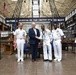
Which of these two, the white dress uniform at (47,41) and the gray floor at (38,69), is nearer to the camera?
the gray floor at (38,69)

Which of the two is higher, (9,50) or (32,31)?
(32,31)

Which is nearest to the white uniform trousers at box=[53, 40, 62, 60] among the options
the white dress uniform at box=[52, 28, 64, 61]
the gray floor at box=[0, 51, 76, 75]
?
the white dress uniform at box=[52, 28, 64, 61]

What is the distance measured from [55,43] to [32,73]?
4018 mm

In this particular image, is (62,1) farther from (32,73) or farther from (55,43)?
(32,73)

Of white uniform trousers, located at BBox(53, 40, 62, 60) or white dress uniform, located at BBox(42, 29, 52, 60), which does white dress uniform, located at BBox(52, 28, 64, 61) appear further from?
white dress uniform, located at BBox(42, 29, 52, 60)

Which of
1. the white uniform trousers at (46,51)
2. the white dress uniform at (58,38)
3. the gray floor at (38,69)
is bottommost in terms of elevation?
the gray floor at (38,69)

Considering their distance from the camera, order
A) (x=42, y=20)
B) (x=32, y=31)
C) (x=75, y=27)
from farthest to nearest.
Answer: (x=75, y=27)
(x=42, y=20)
(x=32, y=31)

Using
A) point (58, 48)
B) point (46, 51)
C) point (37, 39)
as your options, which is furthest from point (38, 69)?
point (58, 48)

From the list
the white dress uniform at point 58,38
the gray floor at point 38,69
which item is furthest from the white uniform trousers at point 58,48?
the gray floor at point 38,69

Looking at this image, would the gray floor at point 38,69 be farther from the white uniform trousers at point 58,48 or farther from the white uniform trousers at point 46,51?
the white uniform trousers at point 58,48

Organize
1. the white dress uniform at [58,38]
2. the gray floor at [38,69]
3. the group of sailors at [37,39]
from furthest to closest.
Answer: the white dress uniform at [58,38] → the group of sailors at [37,39] → the gray floor at [38,69]

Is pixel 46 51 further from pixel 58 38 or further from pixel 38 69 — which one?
pixel 38 69

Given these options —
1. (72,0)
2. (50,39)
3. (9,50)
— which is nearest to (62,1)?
(72,0)

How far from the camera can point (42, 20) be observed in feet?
83.4
